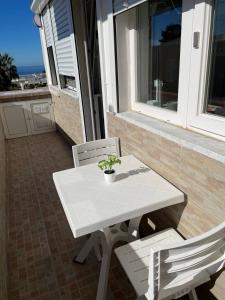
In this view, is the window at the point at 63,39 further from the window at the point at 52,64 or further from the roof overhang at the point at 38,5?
the window at the point at 52,64

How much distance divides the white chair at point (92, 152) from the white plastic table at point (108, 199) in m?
0.10

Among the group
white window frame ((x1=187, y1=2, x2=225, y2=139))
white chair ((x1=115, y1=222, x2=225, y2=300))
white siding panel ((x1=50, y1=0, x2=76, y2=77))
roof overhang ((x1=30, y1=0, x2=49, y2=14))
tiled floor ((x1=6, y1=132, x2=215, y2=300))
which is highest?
roof overhang ((x1=30, y1=0, x2=49, y2=14))

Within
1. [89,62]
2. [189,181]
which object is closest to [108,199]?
[189,181]

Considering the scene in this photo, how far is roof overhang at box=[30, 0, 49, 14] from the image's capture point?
418cm

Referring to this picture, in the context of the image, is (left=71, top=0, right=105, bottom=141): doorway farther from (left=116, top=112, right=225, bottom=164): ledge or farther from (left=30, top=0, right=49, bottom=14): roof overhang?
(left=30, top=0, right=49, bottom=14): roof overhang

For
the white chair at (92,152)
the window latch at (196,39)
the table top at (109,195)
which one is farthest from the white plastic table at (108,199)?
the window latch at (196,39)

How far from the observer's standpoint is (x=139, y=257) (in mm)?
1257

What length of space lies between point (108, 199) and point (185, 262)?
573 mm

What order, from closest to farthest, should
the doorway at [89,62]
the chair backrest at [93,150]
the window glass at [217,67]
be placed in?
1. the window glass at [217,67]
2. the chair backrest at [93,150]
3. the doorway at [89,62]

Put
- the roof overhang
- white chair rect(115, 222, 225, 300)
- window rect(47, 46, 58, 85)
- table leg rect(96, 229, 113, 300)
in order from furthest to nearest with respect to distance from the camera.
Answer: window rect(47, 46, 58, 85), the roof overhang, table leg rect(96, 229, 113, 300), white chair rect(115, 222, 225, 300)

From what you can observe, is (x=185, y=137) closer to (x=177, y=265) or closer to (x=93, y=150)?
(x=177, y=265)

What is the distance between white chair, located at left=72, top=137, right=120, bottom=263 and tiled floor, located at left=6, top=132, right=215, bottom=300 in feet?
0.25

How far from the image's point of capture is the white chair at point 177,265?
82 cm

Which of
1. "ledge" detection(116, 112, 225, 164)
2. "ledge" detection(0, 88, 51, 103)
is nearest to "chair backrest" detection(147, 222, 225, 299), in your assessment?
"ledge" detection(116, 112, 225, 164)
